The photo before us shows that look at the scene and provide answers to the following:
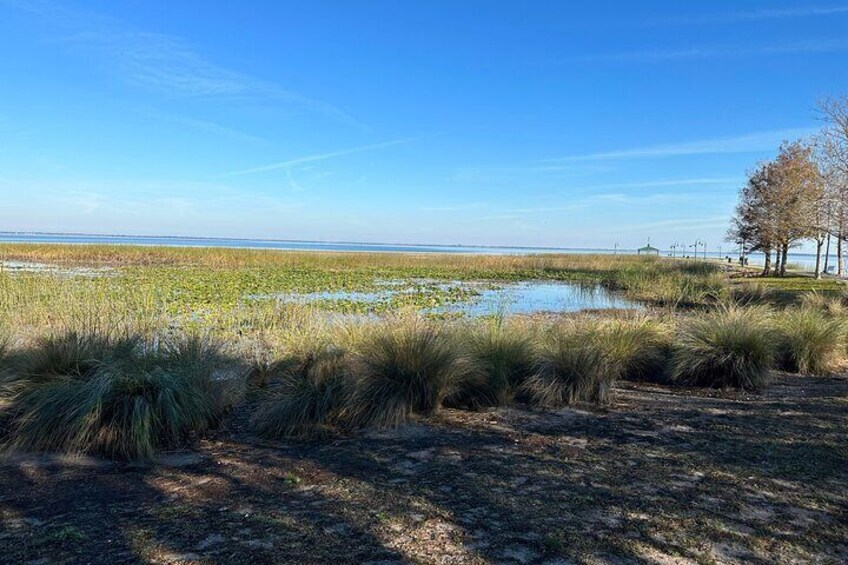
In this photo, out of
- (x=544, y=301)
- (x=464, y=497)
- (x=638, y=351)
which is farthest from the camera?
(x=544, y=301)

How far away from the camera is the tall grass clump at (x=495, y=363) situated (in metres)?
6.65

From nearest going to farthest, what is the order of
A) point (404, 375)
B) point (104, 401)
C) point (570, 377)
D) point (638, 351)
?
point (104, 401) < point (404, 375) < point (570, 377) < point (638, 351)

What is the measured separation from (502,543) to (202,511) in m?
1.96

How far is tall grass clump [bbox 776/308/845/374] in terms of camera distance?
8.77 m

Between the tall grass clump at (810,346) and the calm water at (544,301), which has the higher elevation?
the tall grass clump at (810,346)

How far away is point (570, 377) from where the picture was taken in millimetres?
6852

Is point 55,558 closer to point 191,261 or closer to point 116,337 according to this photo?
point 116,337

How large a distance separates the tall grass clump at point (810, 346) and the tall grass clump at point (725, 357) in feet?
2.98

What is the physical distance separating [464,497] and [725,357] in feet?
18.4

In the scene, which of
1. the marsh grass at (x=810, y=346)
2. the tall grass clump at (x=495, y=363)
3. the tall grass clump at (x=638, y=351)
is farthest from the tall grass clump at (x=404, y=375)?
the marsh grass at (x=810, y=346)

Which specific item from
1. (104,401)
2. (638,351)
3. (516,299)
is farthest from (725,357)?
(516,299)

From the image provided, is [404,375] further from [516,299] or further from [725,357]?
[516,299]

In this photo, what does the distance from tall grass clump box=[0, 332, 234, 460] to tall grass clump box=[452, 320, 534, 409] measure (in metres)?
2.89

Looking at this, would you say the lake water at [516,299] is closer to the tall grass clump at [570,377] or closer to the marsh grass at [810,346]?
the marsh grass at [810,346]
